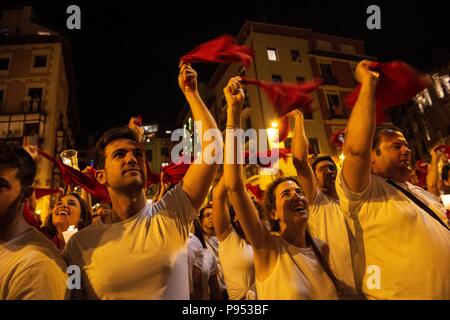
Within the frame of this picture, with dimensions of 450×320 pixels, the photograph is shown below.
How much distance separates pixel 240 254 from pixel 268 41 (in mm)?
22035

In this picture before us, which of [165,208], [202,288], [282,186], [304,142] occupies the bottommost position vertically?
[202,288]

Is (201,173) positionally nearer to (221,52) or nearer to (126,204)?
(126,204)

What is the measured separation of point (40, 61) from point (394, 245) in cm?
2744

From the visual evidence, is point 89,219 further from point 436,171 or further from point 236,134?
point 436,171

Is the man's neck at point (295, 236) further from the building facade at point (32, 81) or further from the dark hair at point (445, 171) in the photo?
the building facade at point (32, 81)

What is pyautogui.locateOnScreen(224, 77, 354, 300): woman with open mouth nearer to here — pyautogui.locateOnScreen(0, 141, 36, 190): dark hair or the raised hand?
the raised hand

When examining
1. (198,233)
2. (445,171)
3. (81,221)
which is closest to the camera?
(81,221)

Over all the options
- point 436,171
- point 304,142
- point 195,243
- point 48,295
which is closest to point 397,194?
point 304,142

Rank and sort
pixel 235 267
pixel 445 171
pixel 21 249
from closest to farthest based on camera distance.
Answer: pixel 21 249 < pixel 235 267 < pixel 445 171

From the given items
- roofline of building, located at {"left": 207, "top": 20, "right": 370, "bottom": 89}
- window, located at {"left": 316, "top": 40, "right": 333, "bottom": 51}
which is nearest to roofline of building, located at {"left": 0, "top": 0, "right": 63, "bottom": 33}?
roofline of building, located at {"left": 207, "top": 20, "right": 370, "bottom": 89}

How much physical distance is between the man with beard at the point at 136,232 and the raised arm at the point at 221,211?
2.81ft

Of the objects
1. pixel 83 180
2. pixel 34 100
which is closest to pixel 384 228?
pixel 83 180

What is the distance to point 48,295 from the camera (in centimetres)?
171

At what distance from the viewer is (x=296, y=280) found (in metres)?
2.16
